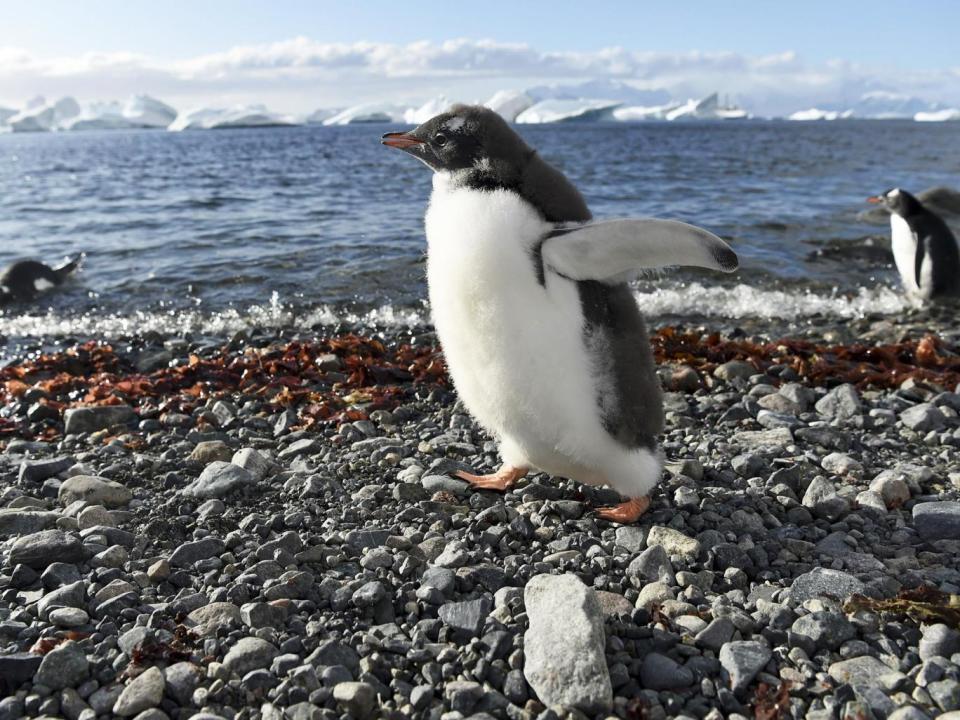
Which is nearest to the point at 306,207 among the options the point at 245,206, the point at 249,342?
the point at 245,206

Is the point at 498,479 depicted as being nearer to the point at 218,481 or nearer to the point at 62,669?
the point at 218,481

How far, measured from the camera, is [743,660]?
89.4 inches

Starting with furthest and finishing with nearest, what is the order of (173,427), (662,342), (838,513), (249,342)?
(249,342)
(662,342)
(173,427)
(838,513)

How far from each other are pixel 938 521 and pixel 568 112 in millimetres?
125927

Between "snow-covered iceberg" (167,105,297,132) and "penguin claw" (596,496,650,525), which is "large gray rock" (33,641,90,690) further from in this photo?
"snow-covered iceberg" (167,105,297,132)

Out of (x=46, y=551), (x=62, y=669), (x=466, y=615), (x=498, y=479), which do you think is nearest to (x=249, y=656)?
(x=62, y=669)

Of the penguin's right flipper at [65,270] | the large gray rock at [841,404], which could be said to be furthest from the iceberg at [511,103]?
the large gray rock at [841,404]

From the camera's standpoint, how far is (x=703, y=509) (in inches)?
130

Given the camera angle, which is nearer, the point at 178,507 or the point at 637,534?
the point at 637,534

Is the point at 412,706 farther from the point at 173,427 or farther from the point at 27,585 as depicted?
the point at 173,427

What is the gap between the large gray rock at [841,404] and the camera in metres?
4.64

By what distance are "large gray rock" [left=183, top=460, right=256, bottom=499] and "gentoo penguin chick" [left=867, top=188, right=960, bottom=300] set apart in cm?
826

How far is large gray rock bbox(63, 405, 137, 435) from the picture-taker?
4.86 meters

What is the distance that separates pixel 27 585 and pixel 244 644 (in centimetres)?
96
